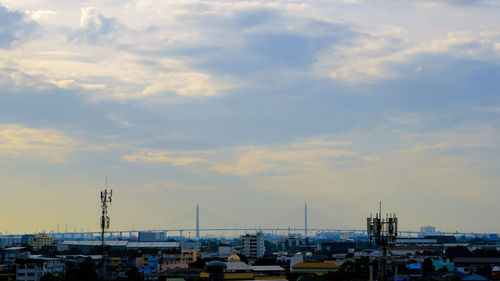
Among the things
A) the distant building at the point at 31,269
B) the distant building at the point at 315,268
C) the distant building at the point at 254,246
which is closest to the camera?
the distant building at the point at 31,269

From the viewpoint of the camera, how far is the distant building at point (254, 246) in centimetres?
12262

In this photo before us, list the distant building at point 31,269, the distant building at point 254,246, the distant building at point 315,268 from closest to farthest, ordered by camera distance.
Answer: the distant building at point 31,269 → the distant building at point 315,268 → the distant building at point 254,246

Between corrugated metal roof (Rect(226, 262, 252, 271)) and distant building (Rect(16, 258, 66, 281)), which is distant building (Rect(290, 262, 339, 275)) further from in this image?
distant building (Rect(16, 258, 66, 281))

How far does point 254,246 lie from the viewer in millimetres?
123438

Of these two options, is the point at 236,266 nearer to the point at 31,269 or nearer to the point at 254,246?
the point at 31,269

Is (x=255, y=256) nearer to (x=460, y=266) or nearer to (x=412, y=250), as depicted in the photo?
(x=412, y=250)

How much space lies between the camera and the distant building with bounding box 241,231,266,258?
123 m

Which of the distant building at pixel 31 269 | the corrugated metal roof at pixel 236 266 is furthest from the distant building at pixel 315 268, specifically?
the distant building at pixel 31 269

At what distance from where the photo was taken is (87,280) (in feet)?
182

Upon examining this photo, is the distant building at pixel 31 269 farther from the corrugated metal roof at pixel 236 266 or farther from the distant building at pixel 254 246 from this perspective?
the distant building at pixel 254 246

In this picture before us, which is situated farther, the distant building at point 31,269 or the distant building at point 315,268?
the distant building at point 315,268

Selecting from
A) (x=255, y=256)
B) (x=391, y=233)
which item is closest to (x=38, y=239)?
(x=255, y=256)

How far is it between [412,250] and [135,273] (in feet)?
181

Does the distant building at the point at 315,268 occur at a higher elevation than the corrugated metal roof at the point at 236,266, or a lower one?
lower
